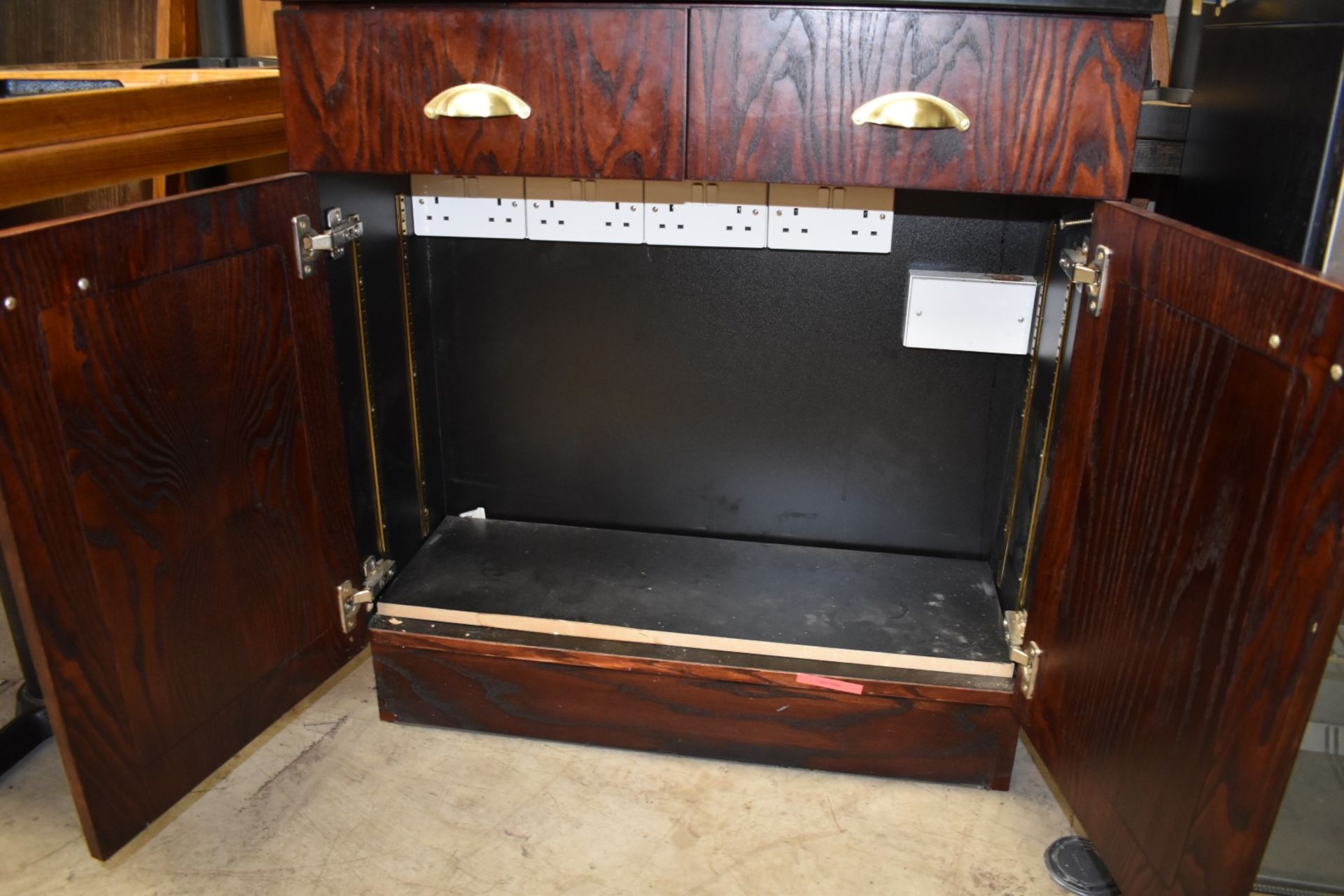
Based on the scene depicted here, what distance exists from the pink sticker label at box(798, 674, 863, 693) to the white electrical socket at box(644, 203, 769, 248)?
0.56 m

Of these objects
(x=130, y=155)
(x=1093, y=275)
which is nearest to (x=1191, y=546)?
(x=1093, y=275)

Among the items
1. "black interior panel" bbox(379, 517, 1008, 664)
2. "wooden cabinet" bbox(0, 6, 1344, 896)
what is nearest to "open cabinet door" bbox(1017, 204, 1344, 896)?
"wooden cabinet" bbox(0, 6, 1344, 896)

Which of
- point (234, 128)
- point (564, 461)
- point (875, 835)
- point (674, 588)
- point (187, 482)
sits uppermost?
point (234, 128)

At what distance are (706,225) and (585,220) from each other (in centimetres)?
16

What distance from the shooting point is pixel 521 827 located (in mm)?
1154

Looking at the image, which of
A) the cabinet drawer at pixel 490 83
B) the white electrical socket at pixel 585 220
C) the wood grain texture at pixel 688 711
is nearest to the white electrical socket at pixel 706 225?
the white electrical socket at pixel 585 220

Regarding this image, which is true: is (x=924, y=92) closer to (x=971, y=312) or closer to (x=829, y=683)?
(x=971, y=312)

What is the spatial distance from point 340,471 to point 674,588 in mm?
455

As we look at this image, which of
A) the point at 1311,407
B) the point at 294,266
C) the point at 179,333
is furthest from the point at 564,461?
the point at 1311,407

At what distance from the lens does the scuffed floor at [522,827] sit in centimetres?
108

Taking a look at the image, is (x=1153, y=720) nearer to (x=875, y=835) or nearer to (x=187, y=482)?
(x=875, y=835)

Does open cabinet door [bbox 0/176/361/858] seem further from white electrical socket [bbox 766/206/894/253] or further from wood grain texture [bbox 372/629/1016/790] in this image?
white electrical socket [bbox 766/206/894/253]

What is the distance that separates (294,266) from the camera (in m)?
1.03

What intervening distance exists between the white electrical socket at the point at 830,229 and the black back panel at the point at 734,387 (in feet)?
0.08
